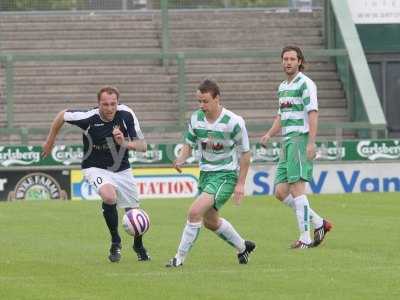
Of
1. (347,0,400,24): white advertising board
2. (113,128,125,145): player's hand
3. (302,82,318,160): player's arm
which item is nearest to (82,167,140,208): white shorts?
(113,128,125,145): player's hand

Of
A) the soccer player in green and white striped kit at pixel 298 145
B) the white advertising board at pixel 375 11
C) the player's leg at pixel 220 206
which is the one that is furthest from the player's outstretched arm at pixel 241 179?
the white advertising board at pixel 375 11

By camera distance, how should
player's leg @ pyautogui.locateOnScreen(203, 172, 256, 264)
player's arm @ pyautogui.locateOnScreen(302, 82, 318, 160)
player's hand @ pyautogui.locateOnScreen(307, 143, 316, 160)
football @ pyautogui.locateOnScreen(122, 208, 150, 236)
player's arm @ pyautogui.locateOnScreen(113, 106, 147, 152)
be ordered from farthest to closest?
player's arm @ pyautogui.locateOnScreen(302, 82, 318, 160) → player's hand @ pyautogui.locateOnScreen(307, 143, 316, 160) → football @ pyautogui.locateOnScreen(122, 208, 150, 236) → player's arm @ pyautogui.locateOnScreen(113, 106, 147, 152) → player's leg @ pyautogui.locateOnScreen(203, 172, 256, 264)

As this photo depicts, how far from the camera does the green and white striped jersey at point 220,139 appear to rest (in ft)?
41.7

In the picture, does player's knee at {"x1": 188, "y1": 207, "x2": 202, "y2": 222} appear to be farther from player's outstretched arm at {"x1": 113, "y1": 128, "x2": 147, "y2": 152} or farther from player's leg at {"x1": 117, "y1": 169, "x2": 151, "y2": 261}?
player's leg at {"x1": 117, "y1": 169, "x2": 151, "y2": 261}

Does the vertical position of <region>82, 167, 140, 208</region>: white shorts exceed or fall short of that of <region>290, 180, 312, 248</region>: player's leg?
it exceeds it

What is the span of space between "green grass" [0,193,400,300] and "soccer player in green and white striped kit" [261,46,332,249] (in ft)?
0.99

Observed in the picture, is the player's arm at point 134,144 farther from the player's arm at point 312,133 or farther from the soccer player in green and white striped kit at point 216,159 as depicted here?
the player's arm at point 312,133

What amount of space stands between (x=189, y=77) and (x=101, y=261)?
2220cm

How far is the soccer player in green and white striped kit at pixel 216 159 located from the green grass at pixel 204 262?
304mm


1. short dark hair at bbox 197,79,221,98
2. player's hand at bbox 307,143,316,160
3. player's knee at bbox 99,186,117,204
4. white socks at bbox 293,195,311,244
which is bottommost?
white socks at bbox 293,195,311,244

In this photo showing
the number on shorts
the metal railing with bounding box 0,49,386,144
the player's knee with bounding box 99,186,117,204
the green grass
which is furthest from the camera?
the metal railing with bounding box 0,49,386,144

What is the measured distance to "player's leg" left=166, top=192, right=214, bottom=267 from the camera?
12.4m

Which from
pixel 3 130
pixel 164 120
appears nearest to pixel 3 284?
pixel 3 130

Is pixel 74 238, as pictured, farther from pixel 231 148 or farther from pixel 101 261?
pixel 231 148
